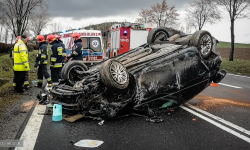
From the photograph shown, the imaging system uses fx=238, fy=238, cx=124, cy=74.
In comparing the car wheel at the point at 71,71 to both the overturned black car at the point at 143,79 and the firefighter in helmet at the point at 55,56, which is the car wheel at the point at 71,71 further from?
the firefighter in helmet at the point at 55,56

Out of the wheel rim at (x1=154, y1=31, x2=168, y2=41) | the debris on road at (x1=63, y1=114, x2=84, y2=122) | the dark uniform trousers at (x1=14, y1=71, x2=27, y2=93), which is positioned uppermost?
the wheel rim at (x1=154, y1=31, x2=168, y2=41)

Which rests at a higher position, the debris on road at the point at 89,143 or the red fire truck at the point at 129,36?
the red fire truck at the point at 129,36

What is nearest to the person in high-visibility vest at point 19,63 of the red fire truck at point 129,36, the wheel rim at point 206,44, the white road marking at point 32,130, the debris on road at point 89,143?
the white road marking at point 32,130

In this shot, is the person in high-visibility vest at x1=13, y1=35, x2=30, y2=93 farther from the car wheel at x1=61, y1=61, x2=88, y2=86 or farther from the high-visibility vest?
the car wheel at x1=61, y1=61, x2=88, y2=86

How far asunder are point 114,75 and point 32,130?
158 centimetres

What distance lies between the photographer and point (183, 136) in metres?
3.60

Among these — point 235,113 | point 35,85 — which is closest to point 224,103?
point 235,113

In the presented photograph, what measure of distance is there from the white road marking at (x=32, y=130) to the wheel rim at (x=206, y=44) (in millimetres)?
3686

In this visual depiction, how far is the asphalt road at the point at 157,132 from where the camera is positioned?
3.26m

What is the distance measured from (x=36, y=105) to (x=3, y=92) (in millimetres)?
1799

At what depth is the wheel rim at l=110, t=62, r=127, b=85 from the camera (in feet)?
13.4

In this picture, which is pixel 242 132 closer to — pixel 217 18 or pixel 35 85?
pixel 35 85

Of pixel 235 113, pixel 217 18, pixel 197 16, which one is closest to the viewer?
pixel 235 113

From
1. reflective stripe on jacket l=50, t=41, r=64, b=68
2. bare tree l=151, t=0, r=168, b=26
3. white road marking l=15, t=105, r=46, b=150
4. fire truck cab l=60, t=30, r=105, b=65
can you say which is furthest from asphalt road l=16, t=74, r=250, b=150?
bare tree l=151, t=0, r=168, b=26
